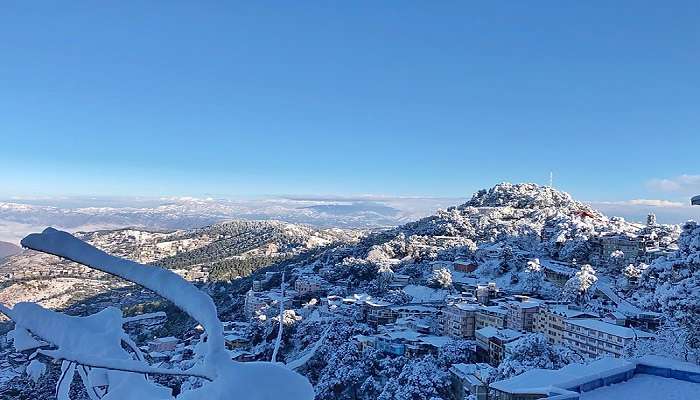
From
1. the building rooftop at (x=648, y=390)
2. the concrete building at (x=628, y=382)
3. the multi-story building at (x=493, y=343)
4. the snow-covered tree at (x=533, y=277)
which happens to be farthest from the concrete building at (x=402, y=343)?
the building rooftop at (x=648, y=390)

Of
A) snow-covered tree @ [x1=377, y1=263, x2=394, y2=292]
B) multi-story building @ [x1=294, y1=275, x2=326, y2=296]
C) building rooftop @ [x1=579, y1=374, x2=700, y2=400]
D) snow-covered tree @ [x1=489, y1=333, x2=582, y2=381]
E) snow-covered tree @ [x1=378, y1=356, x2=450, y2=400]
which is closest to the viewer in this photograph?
building rooftop @ [x1=579, y1=374, x2=700, y2=400]

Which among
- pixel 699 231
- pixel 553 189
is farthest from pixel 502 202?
pixel 699 231

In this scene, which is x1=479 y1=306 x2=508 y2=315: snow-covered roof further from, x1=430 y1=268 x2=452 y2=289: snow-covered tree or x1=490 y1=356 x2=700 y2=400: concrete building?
x1=490 y1=356 x2=700 y2=400: concrete building

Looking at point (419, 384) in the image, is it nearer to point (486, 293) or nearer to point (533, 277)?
point (486, 293)

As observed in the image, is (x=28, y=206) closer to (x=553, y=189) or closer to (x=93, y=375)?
(x=93, y=375)

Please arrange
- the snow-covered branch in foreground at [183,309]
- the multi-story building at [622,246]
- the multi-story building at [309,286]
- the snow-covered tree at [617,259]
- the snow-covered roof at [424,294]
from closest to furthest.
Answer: the snow-covered branch in foreground at [183,309] < the snow-covered roof at [424,294] < the snow-covered tree at [617,259] < the multi-story building at [622,246] < the multi-story building at [309,286]

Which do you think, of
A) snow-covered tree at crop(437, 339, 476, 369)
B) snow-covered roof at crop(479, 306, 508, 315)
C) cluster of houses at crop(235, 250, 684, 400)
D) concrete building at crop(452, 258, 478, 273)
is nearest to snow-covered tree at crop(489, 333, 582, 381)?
cluster of houses at crop(235, 250, 684, 400)

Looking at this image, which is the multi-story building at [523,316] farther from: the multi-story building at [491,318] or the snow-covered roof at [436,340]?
the snow-covered roof at [436,340]
